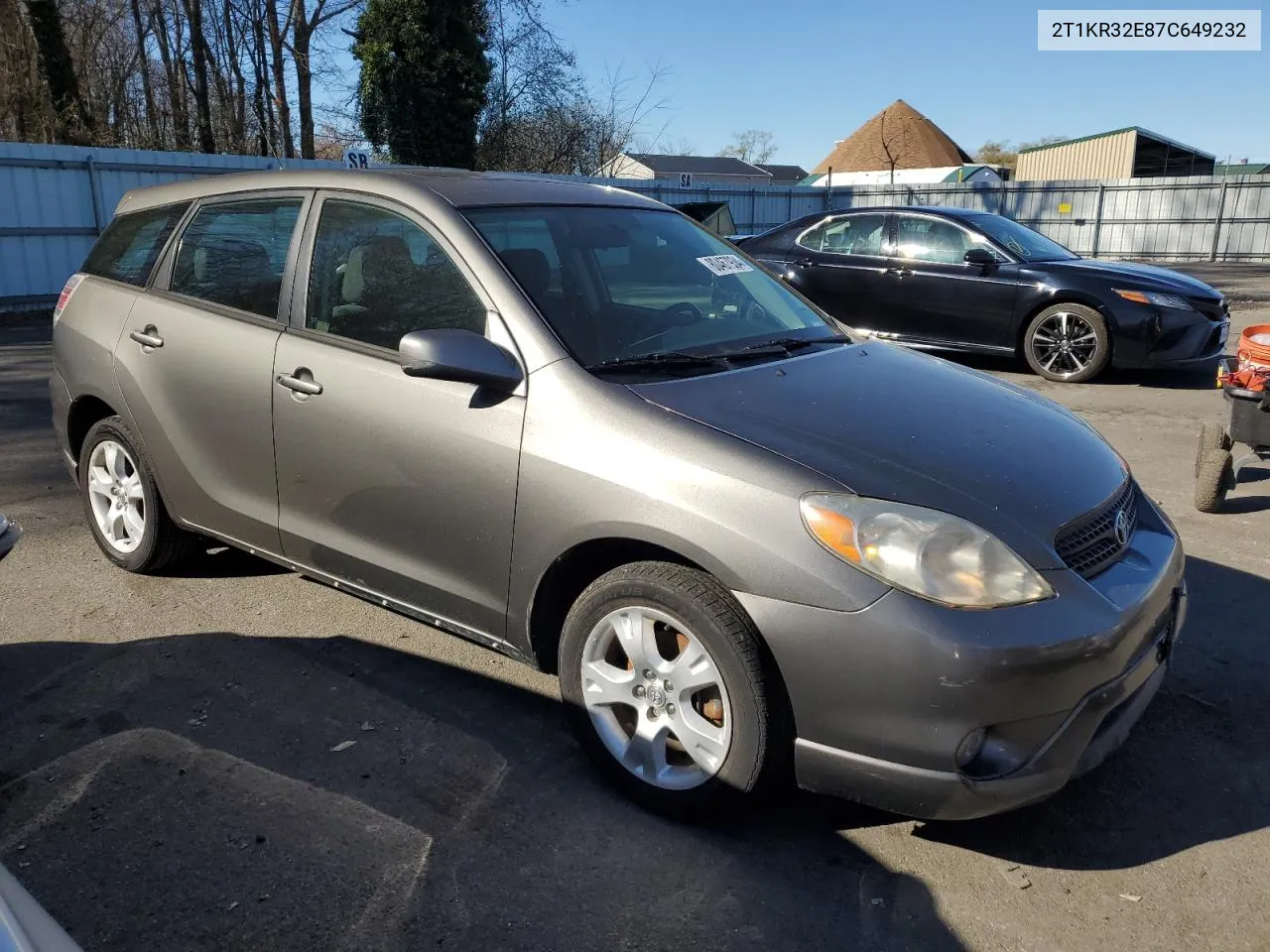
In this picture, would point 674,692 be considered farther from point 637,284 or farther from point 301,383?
point 301,383

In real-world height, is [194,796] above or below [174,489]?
below

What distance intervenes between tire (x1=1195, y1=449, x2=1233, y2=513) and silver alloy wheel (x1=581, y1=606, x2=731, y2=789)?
4040 millimetres

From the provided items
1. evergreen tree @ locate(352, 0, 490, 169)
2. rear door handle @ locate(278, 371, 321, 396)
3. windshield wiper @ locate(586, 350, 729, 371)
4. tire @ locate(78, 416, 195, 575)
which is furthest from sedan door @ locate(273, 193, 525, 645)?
evergreen tree @ locate(352, 0, 490, 169)

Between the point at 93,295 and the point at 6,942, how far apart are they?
383 centimetres

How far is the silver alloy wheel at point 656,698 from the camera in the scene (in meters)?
2.66

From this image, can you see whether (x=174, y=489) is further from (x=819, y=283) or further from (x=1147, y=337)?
(x=1147, y=337)

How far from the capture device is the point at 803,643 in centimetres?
243

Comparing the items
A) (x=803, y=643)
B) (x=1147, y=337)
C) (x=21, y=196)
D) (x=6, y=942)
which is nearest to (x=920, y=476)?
(x=803, y=643)

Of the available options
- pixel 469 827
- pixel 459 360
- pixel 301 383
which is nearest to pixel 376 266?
pixel 301 383

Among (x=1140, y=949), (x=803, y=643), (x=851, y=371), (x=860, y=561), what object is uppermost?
(x=851, y=371)

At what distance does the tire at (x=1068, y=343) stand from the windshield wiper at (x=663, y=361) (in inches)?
276

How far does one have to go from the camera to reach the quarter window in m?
10.0

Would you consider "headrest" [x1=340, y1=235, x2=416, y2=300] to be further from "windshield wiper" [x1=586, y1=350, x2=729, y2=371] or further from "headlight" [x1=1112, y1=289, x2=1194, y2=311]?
"headlight" [x1=1112, y1=289, x2=1194, y2=311]

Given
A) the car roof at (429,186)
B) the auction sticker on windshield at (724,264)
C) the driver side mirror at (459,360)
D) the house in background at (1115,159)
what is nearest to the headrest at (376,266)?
the car roof at (429,186)
